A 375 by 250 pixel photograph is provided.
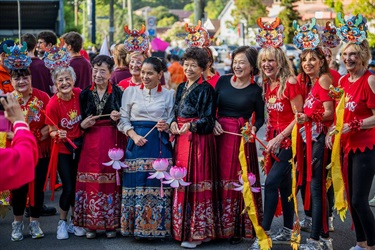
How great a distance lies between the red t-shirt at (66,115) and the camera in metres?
7.44

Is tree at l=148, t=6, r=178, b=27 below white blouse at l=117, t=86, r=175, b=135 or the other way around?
the other way around

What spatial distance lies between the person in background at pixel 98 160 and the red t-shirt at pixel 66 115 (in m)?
0.08

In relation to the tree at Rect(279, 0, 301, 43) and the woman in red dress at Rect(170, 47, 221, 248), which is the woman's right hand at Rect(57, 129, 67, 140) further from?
the tree at Rect(279, 0, 301, 43)

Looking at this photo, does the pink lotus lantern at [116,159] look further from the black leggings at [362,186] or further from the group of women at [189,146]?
the black leggings at [362,186]

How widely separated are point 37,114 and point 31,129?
167 mm

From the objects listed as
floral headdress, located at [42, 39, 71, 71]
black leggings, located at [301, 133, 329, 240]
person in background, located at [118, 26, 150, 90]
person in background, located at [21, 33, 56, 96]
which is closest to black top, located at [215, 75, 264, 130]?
black leggings, located at [301, 133, 329, 240]

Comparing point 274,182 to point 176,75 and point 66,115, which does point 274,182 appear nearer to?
point 66,115

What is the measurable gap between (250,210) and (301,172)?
0.59 meters

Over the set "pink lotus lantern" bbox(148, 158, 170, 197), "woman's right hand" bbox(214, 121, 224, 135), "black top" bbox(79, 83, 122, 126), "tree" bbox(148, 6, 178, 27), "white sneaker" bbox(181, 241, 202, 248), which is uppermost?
"tree" bbox(148, 6, 178, 27)

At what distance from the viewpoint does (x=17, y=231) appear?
757 centimetres

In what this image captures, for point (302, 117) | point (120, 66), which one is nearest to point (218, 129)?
point (302, 117)

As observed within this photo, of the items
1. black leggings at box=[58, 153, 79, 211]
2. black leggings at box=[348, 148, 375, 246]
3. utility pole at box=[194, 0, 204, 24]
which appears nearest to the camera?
black leggings at box=[348, 148, 375, 246]

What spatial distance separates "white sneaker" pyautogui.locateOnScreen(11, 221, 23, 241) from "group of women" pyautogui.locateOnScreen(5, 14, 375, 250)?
1cm

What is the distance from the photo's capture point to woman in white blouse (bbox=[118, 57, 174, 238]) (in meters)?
7.23
